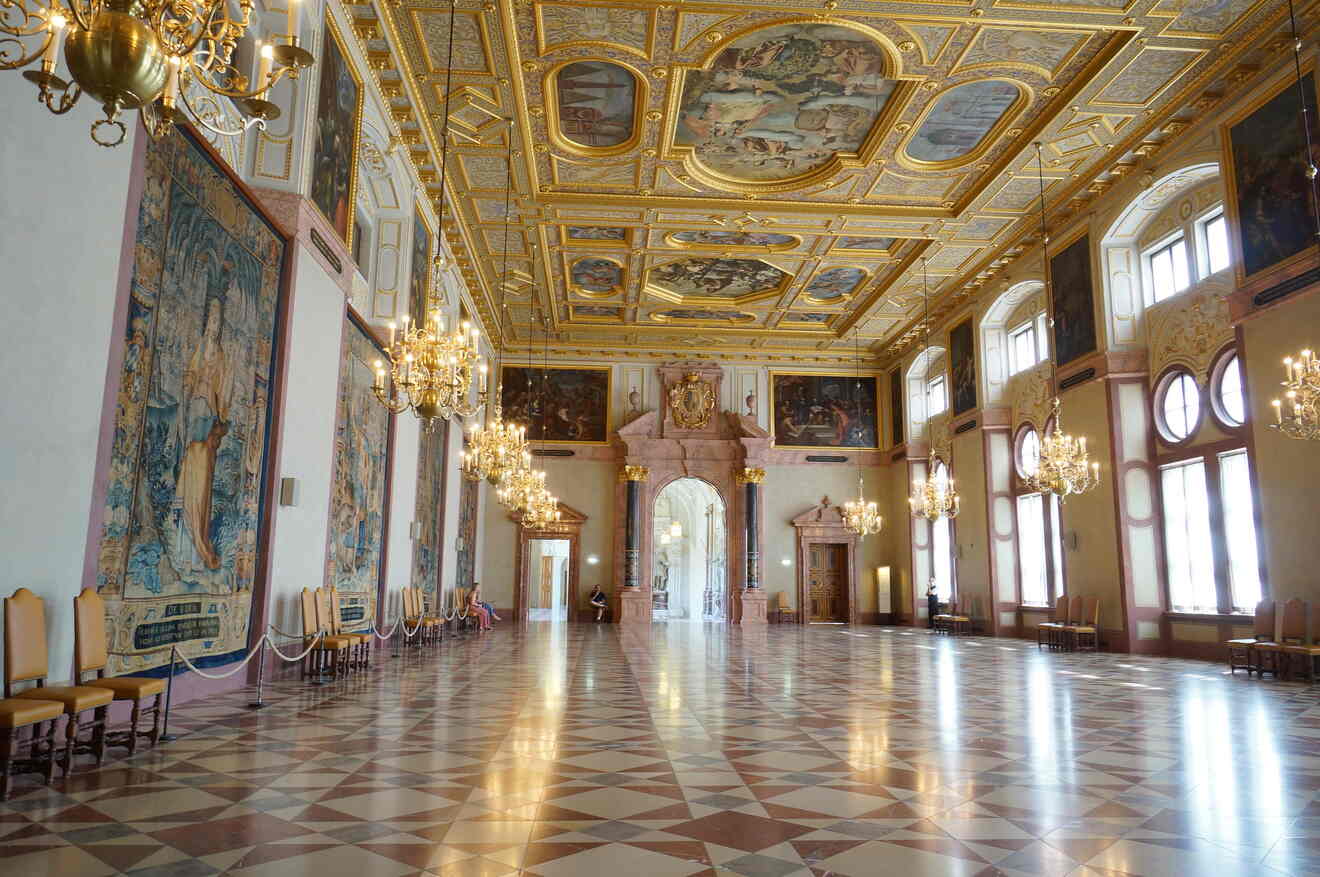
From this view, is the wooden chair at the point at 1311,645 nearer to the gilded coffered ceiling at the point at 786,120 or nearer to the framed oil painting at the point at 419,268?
the gilded coffered ceiling at the point at 786,120

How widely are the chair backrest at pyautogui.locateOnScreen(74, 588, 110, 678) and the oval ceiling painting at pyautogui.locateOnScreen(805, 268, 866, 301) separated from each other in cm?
1728

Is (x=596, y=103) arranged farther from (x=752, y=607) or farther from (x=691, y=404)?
(x=752, y=607)

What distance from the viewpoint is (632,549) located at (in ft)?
79.9

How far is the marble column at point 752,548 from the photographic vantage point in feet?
79.9

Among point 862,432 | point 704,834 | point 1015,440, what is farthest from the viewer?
point 862,432

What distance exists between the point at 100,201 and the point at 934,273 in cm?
1781

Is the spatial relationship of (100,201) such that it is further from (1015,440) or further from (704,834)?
(1015,440)

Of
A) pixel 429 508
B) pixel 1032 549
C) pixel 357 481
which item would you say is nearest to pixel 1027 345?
pixel 1032 549

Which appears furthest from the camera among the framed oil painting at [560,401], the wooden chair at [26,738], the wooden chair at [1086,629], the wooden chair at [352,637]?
the framed oil painting at [560,401]

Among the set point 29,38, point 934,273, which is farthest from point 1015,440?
point 29,38

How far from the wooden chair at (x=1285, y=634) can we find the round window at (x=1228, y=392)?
3.00 meters

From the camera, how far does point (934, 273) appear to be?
2017 cm

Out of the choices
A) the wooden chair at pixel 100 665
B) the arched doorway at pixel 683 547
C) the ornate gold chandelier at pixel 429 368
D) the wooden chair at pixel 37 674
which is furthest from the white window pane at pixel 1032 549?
the wooden chair at pixel 37 674

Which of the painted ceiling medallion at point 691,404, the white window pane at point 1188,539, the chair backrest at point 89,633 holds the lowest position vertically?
the chair backrest at point 89,633
